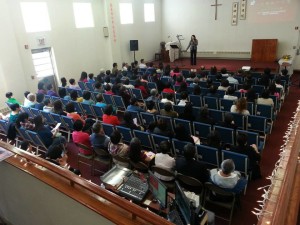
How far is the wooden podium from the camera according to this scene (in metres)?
11.6

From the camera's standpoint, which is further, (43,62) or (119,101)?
(43,62)

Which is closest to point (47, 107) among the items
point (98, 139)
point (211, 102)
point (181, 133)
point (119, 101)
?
point (119, 101)

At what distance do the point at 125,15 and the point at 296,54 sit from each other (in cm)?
827

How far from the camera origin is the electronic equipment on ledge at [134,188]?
2.91m

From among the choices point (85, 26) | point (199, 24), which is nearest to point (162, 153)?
point (85, 26)

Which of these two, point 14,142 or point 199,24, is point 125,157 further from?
point 199,24

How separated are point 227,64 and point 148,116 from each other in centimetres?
825

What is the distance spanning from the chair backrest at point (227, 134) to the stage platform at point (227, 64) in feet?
24.1

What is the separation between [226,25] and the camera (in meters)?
12.7

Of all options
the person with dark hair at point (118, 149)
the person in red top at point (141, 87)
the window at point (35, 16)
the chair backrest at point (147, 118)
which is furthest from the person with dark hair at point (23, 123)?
the window at point (35, 16)

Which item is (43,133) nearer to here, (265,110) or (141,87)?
(141,87)

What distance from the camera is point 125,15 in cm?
1219

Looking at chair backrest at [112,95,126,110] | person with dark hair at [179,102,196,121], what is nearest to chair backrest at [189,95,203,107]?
person with dark hair at [179,102,196,121]

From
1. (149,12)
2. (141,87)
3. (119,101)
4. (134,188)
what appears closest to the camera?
(134,188)
